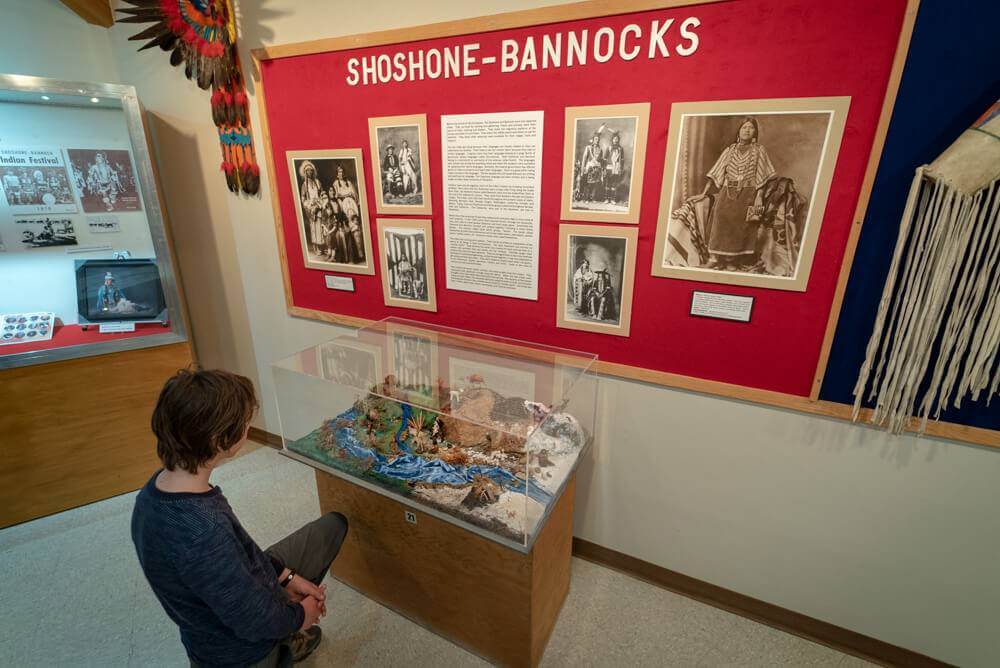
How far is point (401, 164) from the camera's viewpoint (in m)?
2.01

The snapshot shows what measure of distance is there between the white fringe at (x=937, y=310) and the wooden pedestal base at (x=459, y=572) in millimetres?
1162

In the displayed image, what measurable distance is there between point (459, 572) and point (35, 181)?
9.88 feet

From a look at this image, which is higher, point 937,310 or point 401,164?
point 401,164

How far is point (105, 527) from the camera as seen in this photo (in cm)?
238

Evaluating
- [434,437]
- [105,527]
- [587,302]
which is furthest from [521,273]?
[105,527]

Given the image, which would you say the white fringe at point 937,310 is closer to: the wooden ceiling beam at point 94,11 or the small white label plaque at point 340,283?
the small white label plaque at point 340,283

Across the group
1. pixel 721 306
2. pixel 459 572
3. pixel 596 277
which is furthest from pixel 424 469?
pixel 721 306

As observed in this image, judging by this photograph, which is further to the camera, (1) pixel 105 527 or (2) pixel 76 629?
(1) pixel 105 527

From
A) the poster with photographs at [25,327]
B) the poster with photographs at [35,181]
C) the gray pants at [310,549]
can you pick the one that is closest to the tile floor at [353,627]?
the gray pants at [310,549]

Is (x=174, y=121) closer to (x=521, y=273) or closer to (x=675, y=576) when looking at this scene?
(x=521, y=273)

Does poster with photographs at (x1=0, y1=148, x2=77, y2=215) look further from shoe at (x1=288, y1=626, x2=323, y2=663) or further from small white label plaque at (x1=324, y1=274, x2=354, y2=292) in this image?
shoe at (x1=288, y1=626, x2=323, y2=663)

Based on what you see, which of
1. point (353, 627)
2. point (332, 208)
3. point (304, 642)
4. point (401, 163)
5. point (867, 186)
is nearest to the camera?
point (867, 186)

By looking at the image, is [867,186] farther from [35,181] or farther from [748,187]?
[35,181]

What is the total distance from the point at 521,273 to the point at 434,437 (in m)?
0.78
